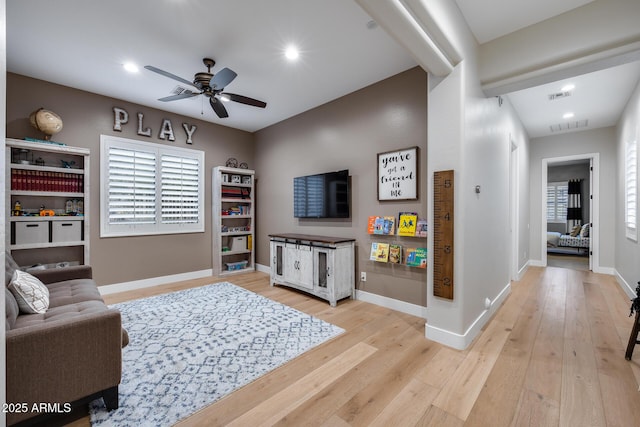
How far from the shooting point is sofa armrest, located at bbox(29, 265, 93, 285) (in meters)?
2.56

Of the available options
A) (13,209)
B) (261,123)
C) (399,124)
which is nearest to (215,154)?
(261,123)

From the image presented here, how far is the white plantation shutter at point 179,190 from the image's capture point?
173 inches

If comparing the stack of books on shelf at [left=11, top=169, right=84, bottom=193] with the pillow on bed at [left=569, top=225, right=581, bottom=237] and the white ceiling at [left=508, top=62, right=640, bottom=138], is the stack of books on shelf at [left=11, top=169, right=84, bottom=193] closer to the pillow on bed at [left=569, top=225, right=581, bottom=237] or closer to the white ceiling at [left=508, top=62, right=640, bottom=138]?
the white ceiling at [left=508, top=62, right=640, bottom=138]

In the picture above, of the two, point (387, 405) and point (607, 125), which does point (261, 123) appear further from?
point (607, 125)

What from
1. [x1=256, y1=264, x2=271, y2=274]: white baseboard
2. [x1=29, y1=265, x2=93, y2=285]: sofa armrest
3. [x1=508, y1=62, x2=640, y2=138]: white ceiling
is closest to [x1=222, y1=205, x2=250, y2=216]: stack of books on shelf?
[x1=256, y1=264, x2=271, y2=274]: white baseboard

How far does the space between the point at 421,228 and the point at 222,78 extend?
256cm

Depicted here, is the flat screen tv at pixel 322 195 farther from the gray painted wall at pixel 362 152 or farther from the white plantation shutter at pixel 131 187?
the white plantation shutter at pixel 131 187

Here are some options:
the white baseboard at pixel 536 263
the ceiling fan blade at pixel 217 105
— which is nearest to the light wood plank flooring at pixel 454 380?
the ceiling fan blade at pixel 217 105

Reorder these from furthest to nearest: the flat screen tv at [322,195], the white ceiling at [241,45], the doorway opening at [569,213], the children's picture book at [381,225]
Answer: the doorway opening at [569,213] < the flat screen tv at [322,195] < the children's picture book at [381,225] < the white ceiling at [241,45]

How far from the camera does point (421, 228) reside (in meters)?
2.95

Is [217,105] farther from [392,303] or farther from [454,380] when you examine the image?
[454,380]

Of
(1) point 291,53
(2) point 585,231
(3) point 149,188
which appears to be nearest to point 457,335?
(1) point 291,53

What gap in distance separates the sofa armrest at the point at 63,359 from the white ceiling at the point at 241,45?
2365 mm

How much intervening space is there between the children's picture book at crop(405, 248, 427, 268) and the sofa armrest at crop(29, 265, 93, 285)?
134 inches
